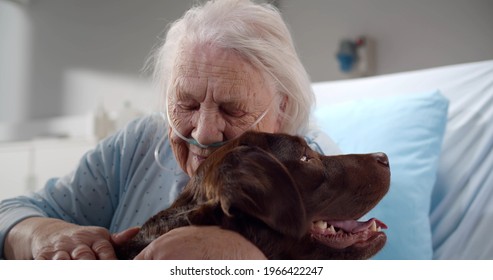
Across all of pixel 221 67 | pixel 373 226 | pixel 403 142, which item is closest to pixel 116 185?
pixel 221 67

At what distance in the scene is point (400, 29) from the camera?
895mm

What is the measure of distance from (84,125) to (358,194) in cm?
42

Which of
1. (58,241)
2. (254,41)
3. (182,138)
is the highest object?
(254,41)

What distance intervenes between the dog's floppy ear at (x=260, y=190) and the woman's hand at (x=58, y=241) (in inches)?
5.8

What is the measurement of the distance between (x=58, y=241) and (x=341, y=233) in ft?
0.97

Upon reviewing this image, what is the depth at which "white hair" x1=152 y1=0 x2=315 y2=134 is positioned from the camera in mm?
562

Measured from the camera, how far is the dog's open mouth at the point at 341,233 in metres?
0.47

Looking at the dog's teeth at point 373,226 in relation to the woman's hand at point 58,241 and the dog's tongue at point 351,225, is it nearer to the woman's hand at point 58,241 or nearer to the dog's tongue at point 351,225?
the dog's tongue at point 351,225

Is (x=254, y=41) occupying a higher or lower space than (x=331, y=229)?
higher

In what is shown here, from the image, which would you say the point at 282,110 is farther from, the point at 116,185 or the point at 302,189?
the point at 116,185

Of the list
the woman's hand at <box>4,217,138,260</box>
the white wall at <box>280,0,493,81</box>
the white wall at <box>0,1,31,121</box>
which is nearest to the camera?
the woman's hand at <box>4,217,138,260</box>

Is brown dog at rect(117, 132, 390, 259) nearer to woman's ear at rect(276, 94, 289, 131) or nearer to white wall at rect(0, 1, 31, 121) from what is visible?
woman's ear at rect(276, 94, 289, 131)

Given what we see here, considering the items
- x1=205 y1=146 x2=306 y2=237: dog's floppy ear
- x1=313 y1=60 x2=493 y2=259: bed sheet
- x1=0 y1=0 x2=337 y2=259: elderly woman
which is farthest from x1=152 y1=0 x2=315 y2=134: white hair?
x1=313 y1=60 x2=493 y2=259: bed sheet

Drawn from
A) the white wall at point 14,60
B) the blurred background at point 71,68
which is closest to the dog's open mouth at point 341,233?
the blurred background at point 71,68
